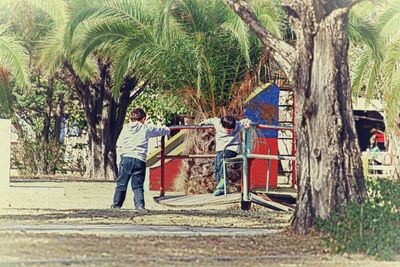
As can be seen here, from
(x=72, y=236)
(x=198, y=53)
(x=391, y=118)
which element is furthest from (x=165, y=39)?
(x=72, y=236)

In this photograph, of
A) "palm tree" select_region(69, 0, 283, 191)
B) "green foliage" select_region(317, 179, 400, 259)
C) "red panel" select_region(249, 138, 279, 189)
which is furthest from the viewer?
"red panel" select_region(249, 138, 279, 189)

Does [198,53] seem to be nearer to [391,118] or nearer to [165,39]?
[165,39]

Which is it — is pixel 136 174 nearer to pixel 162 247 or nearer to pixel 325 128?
pixel 325 128

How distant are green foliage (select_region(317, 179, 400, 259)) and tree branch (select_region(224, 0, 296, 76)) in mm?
1963

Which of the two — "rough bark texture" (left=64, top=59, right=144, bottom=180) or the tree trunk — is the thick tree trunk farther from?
the tree trunk

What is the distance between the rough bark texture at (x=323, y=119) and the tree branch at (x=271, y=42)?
0.13m

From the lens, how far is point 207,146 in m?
20.2

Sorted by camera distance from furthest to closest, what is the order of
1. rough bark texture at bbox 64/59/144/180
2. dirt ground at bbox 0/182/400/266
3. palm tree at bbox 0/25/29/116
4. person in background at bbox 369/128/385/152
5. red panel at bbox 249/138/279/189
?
person in background at bbox 369/128/385/152 < rough bark texture at bbox 64/59/144/180 < red panel at bbox 249/138/279/189 < palm tree at bbox 0/25/29/116 < dirt ground at bbox 0/182/400/266

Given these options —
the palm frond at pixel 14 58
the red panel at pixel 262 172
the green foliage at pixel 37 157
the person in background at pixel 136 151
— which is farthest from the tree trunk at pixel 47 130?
the person in background at pixel 136 151

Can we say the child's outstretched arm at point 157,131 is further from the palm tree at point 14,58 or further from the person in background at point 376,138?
the person in background at point 376,138

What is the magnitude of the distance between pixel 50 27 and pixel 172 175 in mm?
5964

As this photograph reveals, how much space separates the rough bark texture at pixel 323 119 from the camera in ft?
37.1

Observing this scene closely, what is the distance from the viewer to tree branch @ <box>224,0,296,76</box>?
1179 cm

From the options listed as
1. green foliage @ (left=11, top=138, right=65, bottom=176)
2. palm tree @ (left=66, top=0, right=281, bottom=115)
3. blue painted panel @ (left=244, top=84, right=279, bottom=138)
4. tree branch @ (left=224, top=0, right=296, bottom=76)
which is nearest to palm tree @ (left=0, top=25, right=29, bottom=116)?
palm tree @ (left=66, top=0, right=281, bottom=115)
